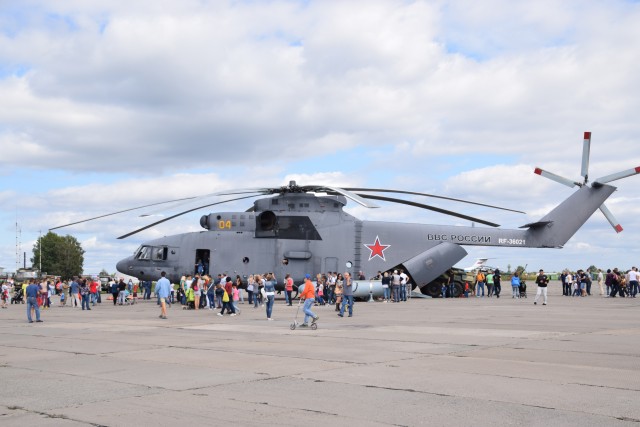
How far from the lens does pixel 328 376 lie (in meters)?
9.52

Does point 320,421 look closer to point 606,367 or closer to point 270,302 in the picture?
point 606,367

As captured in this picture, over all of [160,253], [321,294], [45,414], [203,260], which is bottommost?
[45,414]

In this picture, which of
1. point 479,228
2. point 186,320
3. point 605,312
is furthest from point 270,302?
point 479,228

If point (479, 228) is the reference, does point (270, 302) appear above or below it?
below

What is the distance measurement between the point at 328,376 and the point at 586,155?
2864cm

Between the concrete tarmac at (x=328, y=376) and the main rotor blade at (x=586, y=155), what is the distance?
18.7 meters

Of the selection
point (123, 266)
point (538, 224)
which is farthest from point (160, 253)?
point (538, 224)

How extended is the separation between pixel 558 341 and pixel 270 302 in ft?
30.3

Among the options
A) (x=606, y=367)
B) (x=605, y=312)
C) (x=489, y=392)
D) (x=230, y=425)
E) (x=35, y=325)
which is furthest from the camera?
(x=605, y=312)

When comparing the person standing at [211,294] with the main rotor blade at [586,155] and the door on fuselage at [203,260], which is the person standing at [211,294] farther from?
the main rotor blade at [586,155]

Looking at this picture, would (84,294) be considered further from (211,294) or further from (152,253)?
(211,294)

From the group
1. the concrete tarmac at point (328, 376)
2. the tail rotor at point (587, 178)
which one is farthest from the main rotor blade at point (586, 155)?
the concrete tarmac at point (328, 376)

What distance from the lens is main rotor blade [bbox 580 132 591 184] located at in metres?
34.0

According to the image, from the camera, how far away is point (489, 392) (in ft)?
26.8
